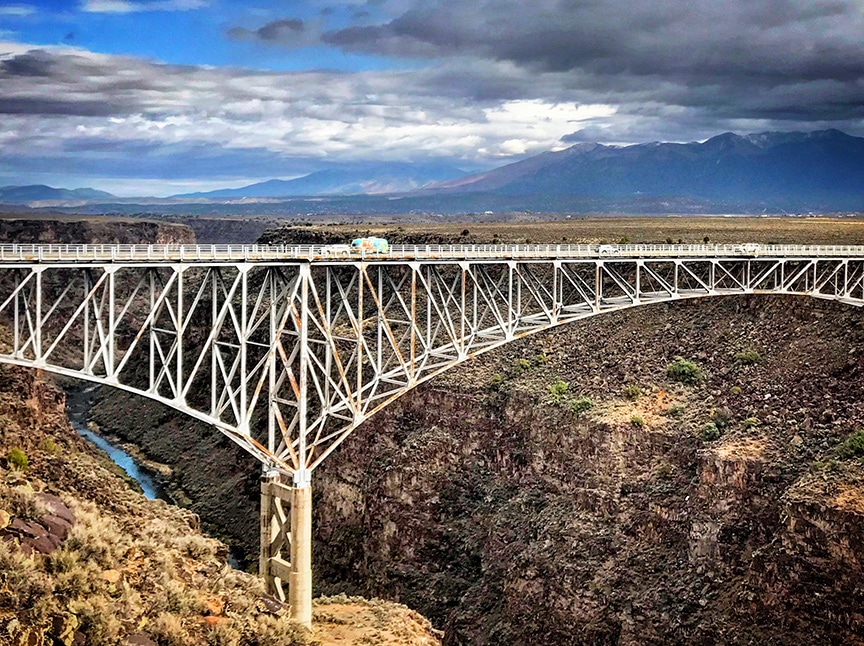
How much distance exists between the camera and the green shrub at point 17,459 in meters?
30.7

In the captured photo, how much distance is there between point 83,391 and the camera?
10006cm

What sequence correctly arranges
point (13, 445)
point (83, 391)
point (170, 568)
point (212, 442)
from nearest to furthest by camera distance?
point (170, 568)
point (13, 445)
point (212, 442)
point (83, 391)

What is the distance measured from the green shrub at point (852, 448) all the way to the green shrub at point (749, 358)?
954 cm

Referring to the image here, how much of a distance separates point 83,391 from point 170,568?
78.8m

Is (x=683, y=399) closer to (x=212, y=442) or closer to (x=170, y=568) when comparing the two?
(x=170, y=568)

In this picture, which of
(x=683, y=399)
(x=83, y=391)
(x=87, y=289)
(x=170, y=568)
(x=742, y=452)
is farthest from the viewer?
(x=83, y=391)

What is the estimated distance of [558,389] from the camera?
52.9 m

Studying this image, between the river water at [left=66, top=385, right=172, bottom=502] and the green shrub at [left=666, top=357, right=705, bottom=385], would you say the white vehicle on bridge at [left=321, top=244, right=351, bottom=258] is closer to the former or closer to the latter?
the green shrub at [left=666, top=357, right=705, bottom=385]

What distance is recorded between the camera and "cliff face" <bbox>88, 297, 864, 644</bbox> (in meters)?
39.6

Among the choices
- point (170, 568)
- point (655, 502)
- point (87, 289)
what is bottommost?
point (655, 502)

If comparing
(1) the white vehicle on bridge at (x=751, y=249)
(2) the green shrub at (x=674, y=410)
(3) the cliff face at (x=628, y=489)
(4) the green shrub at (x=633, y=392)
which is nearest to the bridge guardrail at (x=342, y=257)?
(1) the white vehicle on bridge at (x=751, y=249)

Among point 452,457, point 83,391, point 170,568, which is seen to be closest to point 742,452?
point 452,457

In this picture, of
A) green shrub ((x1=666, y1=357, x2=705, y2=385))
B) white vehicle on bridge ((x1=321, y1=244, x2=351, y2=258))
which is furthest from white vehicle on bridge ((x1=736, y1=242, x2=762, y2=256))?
white vehicle on bridge ((x1=321, y1=244, x2=351, y2=258))

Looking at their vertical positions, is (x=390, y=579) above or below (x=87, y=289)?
below
